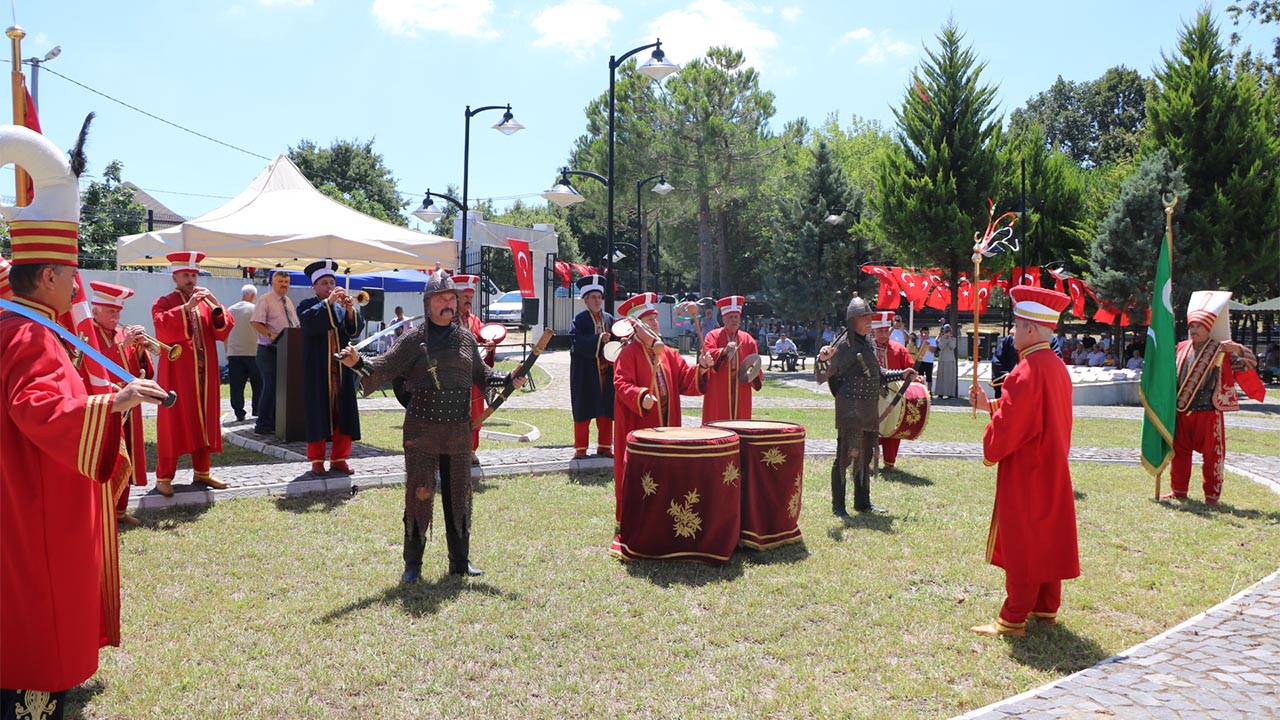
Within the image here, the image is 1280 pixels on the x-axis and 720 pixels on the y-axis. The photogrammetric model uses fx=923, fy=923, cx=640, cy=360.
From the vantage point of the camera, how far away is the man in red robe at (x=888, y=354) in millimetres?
10055

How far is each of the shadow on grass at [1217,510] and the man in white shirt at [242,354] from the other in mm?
12067

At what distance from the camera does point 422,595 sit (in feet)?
19.6

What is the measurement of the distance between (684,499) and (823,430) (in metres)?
8.68

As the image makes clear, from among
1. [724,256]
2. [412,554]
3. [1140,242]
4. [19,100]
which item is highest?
[724,256]

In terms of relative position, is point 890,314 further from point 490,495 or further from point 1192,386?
point 490,495

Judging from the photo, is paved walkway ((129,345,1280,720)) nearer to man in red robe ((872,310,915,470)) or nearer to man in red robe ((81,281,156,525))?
man in red robe ((81,281,156,525))

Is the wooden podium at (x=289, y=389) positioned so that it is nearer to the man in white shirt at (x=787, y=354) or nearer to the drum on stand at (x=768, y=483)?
the drum on stand at (x=768, y=483)

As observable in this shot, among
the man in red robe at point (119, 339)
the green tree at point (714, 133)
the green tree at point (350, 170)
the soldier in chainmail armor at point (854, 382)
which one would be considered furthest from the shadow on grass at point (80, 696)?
the green tree at point (350, 170)

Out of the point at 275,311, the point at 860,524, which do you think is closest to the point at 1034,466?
the point at 860,524

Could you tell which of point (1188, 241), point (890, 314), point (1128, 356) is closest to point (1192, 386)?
Answer: point (890, 314)

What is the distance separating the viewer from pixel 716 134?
142 feet

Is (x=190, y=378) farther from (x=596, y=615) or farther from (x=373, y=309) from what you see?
(x=373, y=309)

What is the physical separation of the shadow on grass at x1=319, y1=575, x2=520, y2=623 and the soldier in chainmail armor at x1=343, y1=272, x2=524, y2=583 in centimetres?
15

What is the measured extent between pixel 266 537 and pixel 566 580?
106 inches
